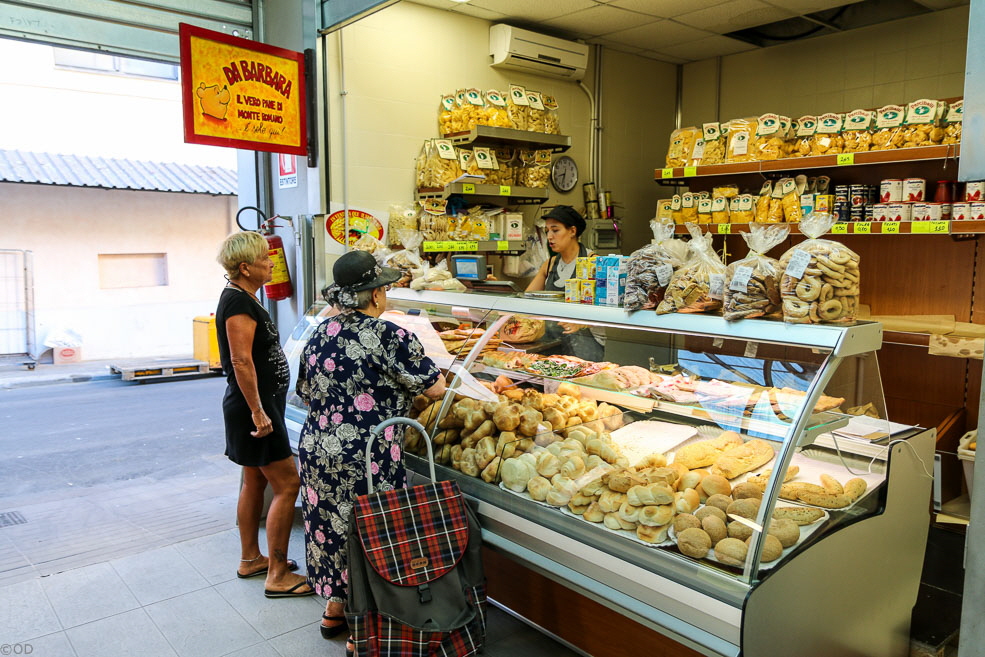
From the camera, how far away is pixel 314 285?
4.92 m

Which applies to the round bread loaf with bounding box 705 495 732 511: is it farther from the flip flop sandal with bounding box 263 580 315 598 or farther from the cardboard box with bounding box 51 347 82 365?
the cardboard box with bounding box 51 347 82 365

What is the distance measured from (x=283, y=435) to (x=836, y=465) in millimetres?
2388

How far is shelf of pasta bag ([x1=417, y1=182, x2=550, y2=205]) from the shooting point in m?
4.91

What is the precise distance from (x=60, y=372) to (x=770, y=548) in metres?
10.8

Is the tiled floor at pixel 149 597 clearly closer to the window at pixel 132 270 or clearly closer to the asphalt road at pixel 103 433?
the asphalt road at pixel 103 433

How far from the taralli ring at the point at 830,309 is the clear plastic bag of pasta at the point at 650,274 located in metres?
0.55

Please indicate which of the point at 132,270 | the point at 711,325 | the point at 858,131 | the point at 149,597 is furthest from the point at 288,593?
the point at 132,270

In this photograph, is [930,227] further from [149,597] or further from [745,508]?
[149,597]

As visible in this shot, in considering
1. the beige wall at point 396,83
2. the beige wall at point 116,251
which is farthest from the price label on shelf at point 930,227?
the beige wall at point 116,251

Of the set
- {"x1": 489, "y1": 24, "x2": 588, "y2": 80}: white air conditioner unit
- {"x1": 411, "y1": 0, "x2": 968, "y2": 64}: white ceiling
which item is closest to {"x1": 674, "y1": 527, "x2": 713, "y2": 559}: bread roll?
{"x1": 411, "y1": 0, "x2": 968, "y2": 64}: white ceiling

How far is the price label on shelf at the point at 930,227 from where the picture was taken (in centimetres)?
413

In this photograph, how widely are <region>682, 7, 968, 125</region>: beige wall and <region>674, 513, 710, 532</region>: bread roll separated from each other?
4.37m

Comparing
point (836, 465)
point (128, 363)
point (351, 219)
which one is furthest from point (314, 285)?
point (128, 363)

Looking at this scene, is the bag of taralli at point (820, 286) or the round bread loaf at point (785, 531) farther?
the bag of taralli at point (820, 286)
